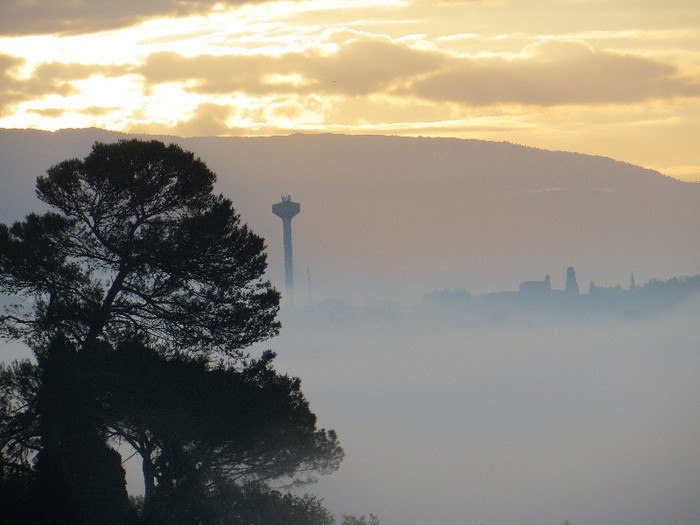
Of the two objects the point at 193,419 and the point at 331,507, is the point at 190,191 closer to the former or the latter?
the point at 193,419

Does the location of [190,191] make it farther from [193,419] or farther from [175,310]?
[193,419]

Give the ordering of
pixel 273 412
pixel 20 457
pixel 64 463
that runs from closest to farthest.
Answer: pixel 64 463 → pixel 20 457 → pixel 273 412

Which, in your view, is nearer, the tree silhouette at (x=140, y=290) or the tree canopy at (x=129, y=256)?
the tree silhouette at (x=140, y=290)

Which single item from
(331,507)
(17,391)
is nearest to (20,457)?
(17,391)

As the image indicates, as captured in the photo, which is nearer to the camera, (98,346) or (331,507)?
(98,346)

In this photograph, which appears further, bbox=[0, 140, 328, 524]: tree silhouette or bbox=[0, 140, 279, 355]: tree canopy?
bbox=[0, 140, 279, 355]: tree canopy

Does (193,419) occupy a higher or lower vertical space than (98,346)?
lower

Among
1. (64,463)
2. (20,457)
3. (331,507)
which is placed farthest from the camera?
(331,507)

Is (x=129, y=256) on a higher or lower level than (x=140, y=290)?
higher

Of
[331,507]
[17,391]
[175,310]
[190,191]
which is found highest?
[190,191]
